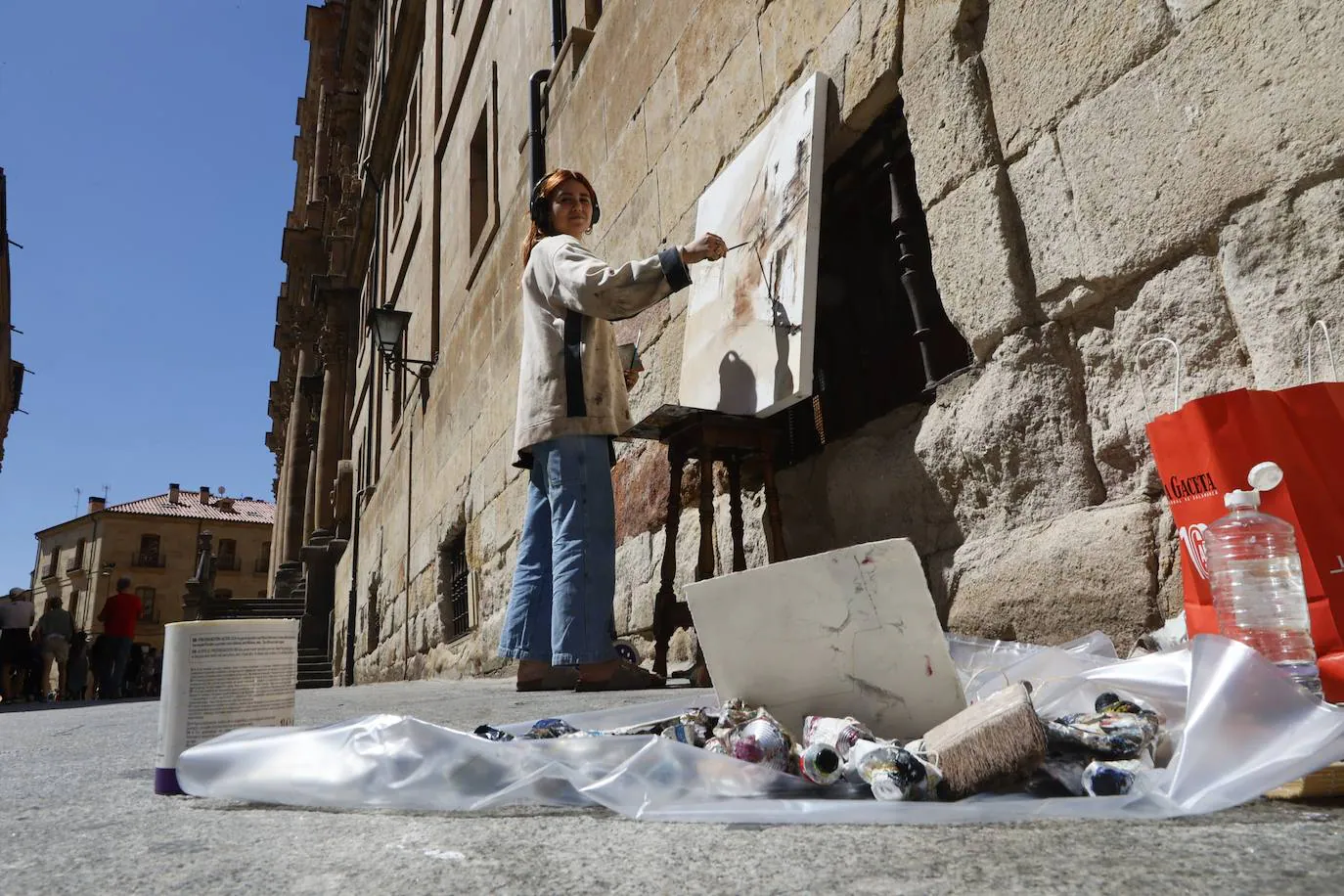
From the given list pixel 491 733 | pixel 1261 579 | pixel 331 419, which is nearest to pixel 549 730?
pixel 491 733

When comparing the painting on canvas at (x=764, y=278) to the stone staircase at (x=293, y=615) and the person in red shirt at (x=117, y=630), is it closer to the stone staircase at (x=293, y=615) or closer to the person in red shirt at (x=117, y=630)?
the person in red shirt at (x=117, y=630)

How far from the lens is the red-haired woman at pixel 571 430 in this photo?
316 cm

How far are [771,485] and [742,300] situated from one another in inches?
26.9

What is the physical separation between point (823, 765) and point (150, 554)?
57378mm

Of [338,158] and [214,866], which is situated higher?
[338,158]

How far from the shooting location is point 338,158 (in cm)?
2648

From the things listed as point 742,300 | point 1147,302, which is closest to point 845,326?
point 742,300

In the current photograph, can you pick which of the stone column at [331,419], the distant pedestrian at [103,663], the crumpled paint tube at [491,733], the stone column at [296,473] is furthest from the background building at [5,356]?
the crumpled paint tube at [491,733]

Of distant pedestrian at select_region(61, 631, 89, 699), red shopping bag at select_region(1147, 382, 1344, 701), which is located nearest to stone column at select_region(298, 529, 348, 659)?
distant pedestrian at select_region(61, 631, 89, 699)

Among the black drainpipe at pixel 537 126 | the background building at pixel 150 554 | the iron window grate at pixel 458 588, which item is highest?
the background building at pixel 150 554

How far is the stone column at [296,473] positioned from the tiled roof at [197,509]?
26.9m

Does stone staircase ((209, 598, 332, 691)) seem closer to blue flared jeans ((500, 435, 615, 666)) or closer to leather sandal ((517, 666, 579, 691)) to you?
leather sandal ((517, 666, 579, 691))

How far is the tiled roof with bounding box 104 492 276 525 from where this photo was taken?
51.5 metres

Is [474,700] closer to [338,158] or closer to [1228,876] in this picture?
[1228,876]
